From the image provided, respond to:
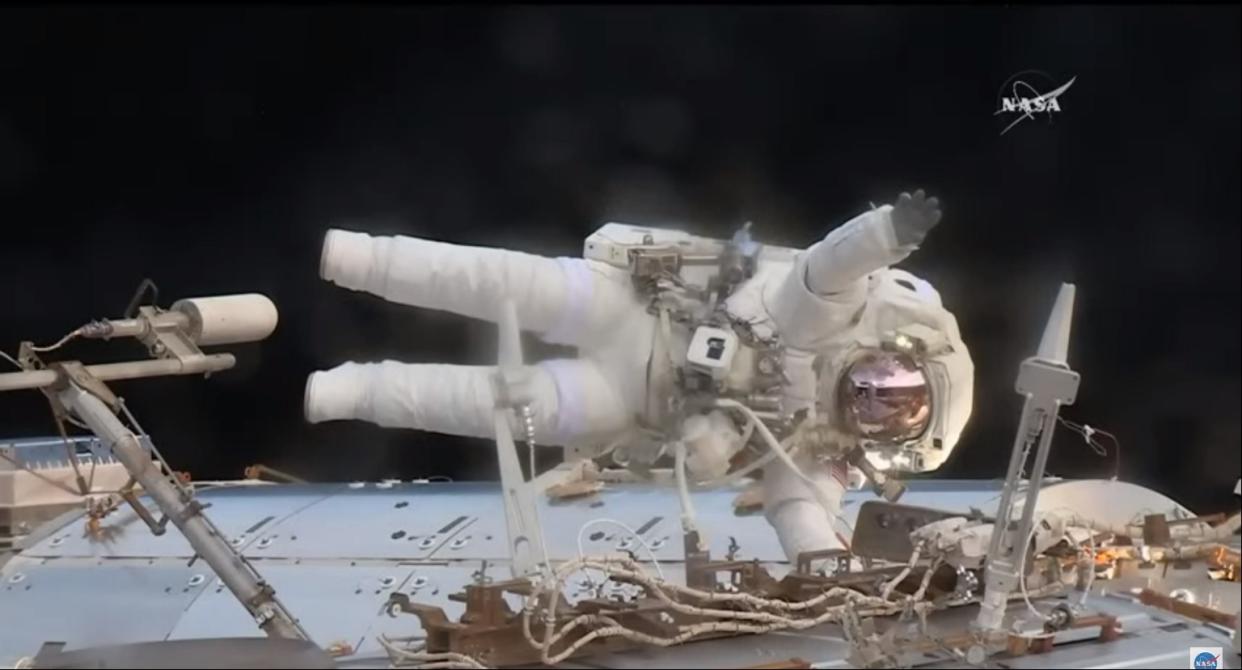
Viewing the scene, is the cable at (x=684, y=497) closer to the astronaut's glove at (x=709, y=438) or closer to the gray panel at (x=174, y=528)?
the astronaut's glove at (x=709, y=438)

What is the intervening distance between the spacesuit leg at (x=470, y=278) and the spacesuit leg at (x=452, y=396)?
0.08 meters

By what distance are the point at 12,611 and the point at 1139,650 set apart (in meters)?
1.98

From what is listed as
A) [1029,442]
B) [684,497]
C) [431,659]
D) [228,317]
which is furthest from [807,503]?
[228,317]

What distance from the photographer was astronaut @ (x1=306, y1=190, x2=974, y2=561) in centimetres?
231

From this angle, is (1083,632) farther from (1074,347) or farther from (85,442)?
(85,442)

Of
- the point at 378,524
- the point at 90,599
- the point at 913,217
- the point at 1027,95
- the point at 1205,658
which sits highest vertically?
the point at 1027,95

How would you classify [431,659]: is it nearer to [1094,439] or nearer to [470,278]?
[470,278]

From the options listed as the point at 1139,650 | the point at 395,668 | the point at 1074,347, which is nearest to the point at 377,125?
the point at 395,668

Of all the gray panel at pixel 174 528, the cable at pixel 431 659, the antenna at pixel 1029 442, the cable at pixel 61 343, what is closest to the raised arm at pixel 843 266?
Answer: the antenna at pixel 1029 442

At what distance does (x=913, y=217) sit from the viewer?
203 cm

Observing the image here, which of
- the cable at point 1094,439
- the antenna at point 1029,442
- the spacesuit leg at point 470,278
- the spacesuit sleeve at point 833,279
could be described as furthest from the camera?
the cable at point 1094,439

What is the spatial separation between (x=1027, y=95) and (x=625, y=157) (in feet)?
2.12

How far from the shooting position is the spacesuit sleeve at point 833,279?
2.11 m

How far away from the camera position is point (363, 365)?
237 cm
